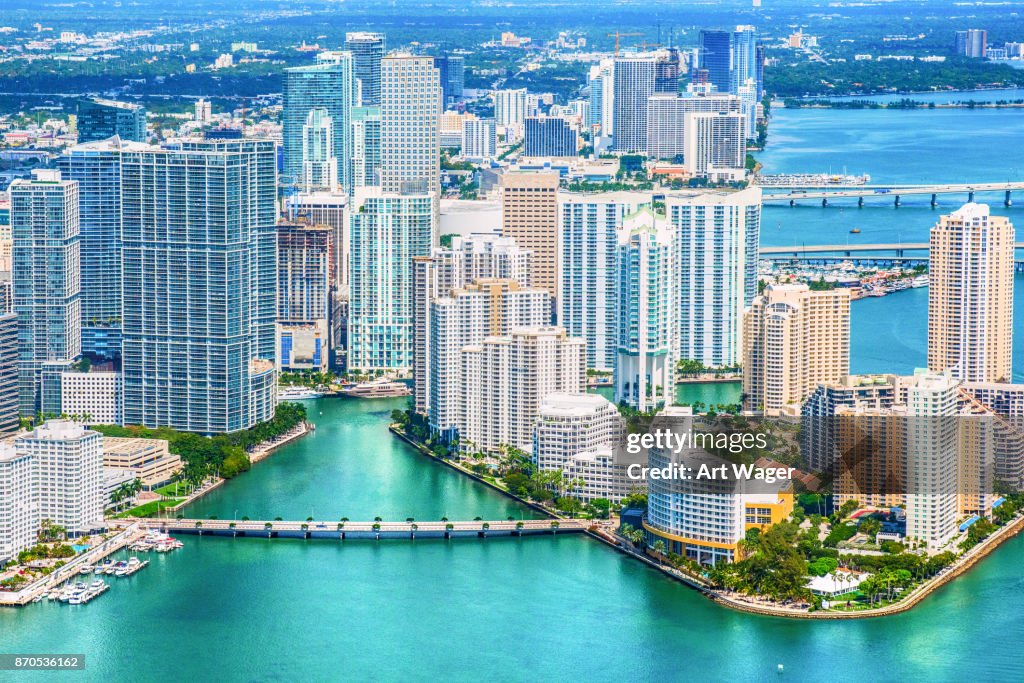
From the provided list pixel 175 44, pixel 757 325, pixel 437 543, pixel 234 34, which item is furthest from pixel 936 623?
pixel 234 34

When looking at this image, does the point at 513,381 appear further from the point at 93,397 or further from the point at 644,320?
the point at 93,397

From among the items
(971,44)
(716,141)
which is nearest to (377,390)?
(716,141)

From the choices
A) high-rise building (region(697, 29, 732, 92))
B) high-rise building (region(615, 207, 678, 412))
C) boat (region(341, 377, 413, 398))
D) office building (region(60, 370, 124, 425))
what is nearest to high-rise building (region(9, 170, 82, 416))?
office building (region(60, 370, 124, 425))

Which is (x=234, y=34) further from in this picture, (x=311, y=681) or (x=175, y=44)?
(x=311, y=681)

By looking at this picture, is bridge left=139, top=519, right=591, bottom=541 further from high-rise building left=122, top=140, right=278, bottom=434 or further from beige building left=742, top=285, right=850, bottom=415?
beige building left=742, top=285, right=850, bottom=415

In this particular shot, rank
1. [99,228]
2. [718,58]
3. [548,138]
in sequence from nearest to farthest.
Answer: [99,228] → [548,138] → [718,58]

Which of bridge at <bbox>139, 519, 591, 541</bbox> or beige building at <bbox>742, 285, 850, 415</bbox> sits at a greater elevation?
beige building at <bbox>742, 285, 850, 415</bbox>
